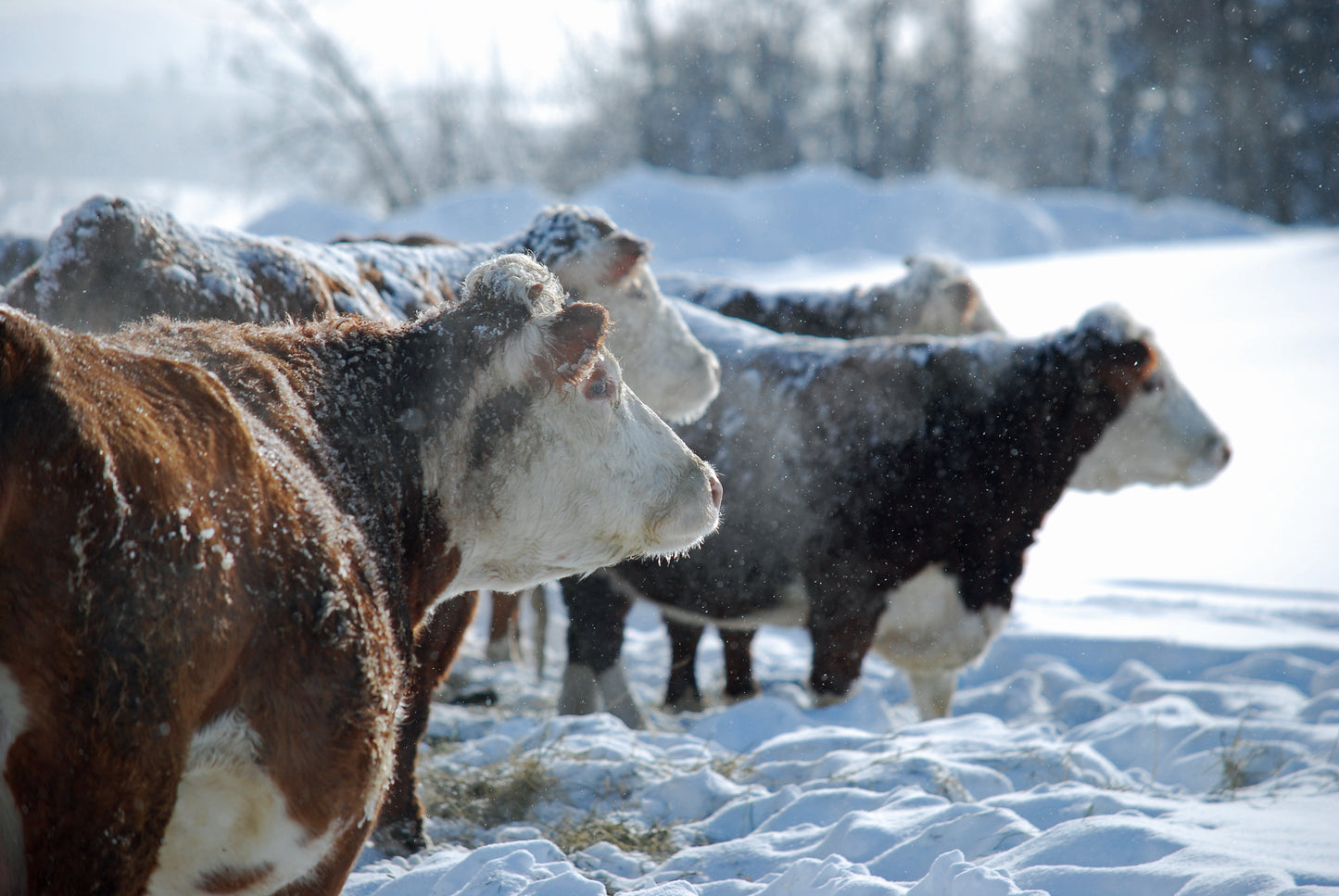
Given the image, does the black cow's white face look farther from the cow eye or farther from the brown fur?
the brown fur

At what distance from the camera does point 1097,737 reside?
4.16m

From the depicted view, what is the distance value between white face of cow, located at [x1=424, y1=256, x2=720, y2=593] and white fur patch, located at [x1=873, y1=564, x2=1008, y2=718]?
2.57 meters

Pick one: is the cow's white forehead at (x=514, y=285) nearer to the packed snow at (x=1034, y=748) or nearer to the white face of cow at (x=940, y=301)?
the packed snow at (x=1034, y=748)

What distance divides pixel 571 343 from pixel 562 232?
7.44 ft

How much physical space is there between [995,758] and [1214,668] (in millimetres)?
2627

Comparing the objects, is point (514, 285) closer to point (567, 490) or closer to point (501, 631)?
point (567, 490)

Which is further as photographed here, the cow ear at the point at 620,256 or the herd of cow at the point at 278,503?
the cow ear at the point at 620,256

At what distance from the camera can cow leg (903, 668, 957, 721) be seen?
4.93 meters

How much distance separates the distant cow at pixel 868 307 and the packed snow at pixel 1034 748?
198 centimetres

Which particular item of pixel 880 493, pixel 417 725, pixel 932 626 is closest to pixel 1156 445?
pixel 932 626

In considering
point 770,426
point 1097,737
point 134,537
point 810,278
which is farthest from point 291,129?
point 134,537

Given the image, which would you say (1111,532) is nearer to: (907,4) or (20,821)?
(20,821)

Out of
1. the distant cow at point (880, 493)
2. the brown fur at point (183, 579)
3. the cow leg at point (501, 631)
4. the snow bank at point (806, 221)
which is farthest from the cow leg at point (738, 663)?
the snow bank at point (806, 221)

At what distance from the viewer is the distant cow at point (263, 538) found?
1163 mm
